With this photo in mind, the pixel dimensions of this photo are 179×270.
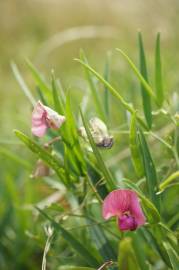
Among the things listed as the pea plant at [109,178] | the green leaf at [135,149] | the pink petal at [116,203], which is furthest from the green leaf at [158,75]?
the pink petal at [116,203]

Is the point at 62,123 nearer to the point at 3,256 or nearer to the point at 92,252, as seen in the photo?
the point at 92,252

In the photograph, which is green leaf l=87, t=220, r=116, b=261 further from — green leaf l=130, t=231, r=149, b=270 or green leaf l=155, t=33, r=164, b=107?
green leaf l=155, t=33, r=164, b=107

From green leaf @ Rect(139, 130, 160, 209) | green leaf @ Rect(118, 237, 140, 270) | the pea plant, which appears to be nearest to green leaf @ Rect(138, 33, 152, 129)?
the pea plant

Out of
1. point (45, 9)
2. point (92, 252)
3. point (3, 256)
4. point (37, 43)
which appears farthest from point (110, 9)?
point (92, 252)

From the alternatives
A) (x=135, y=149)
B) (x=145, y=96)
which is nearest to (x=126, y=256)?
(x=135, y=149)

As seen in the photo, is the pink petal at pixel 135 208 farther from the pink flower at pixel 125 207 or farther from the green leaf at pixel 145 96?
the green leaf at pixel 145 96

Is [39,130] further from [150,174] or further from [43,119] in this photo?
[150,174]
